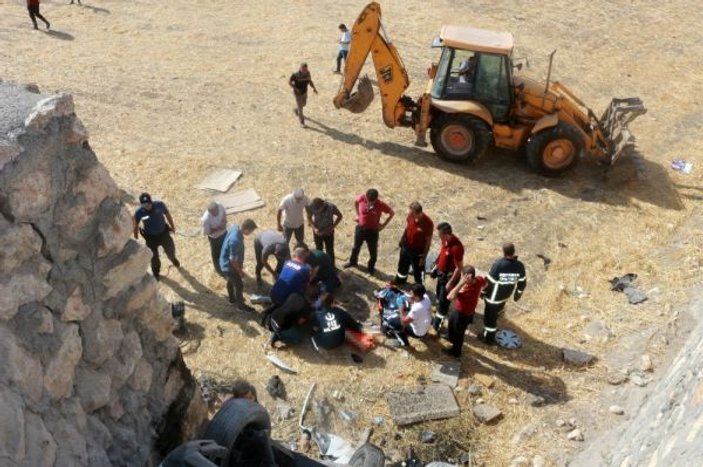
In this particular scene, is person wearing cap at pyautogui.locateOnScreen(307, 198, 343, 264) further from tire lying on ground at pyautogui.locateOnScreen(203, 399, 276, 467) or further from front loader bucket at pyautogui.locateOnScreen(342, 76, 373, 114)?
tire lying on ground at pyautogui.locateOnScreen(203, 399, 276, 467)

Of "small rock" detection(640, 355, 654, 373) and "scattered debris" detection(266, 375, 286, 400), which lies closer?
"scattered debris" detection(266, 375, 286, 400)

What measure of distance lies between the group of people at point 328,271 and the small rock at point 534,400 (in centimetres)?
90

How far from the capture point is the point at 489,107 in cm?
1086

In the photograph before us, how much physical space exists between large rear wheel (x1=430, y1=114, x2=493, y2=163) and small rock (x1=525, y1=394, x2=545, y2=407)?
5.00 meters

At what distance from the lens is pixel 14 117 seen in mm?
3463

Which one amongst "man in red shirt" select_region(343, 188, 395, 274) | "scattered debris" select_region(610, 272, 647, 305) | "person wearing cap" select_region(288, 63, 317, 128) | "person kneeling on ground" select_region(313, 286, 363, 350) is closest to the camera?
"person kneeling on ground" select_region(313, 286, 363, 350)

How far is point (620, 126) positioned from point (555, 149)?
3.93 ft

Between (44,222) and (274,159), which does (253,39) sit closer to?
(274,159)

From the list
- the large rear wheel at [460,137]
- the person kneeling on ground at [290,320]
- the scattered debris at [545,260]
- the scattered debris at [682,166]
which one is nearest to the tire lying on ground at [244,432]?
the person kneeling on ground at [290,320]

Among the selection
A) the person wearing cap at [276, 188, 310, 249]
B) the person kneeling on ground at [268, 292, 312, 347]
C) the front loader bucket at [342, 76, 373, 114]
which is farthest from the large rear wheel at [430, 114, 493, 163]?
the person kneeling on ground at [268, 292, 312, 347]

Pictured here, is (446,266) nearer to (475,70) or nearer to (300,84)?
(475,70)

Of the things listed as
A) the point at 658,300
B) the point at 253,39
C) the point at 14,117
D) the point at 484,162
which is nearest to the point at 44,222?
the point at 14,117

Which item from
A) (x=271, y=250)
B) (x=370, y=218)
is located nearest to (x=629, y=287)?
(x=370, y=218)

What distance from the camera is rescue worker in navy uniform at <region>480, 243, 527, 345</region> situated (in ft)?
24.0
